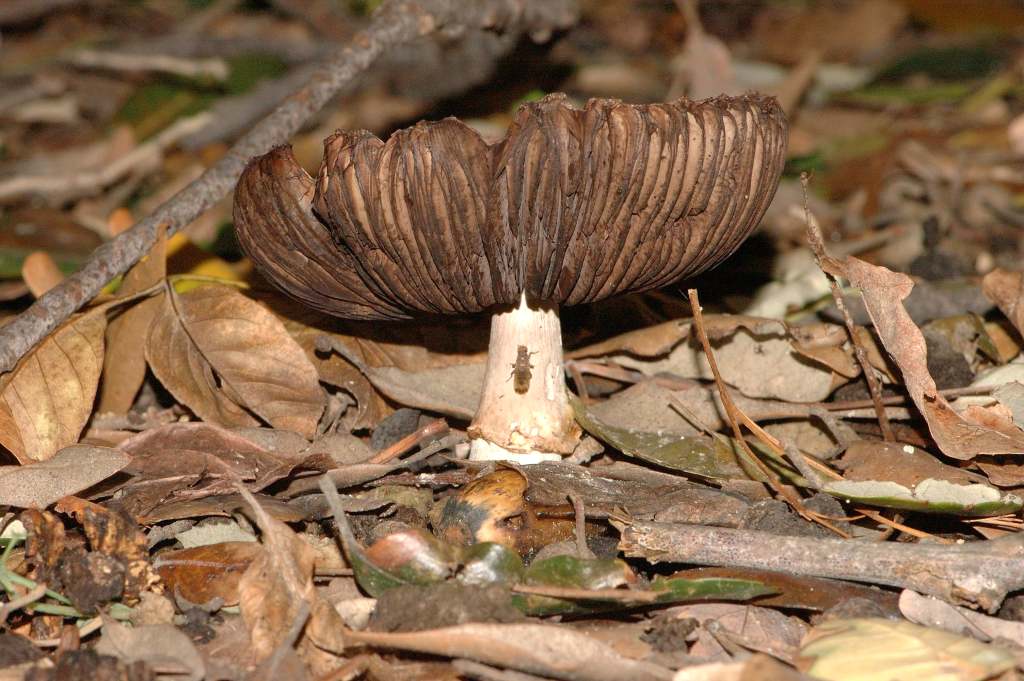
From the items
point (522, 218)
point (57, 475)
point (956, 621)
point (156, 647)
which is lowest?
point (956, 621)

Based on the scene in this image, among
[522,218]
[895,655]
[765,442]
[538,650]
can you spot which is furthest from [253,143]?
[895,655]

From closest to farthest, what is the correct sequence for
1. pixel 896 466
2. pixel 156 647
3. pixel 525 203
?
pixel 156 647 → pixel 525 203 → pixel 896 466

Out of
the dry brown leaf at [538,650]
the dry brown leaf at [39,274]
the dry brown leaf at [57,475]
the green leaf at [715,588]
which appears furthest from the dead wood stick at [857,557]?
the dry brown leaf at [39,274]

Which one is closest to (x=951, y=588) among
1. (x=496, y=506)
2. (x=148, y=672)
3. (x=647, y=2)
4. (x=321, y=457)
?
(x=496, y=506)

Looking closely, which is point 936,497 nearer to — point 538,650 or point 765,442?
point 765,442

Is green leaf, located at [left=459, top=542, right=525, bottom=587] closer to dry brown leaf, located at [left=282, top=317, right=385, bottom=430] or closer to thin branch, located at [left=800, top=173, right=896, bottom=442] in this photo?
dry brown leaf, located at [left=282, top=317, right=385, bottom=430]

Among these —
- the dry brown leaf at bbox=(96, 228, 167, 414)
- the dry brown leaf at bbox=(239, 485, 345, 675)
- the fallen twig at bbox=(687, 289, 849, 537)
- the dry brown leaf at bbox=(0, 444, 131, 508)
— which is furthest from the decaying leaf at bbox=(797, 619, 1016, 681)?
the dry brown leaf at bbox=(96, 228, 167, 414)

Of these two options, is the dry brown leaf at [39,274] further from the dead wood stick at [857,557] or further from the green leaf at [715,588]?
the green leaf at [715,588]
